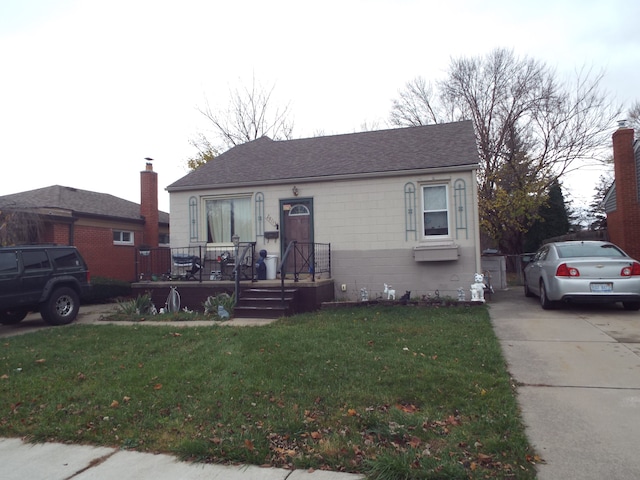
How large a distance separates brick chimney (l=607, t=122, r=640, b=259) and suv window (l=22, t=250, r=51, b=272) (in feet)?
53.6

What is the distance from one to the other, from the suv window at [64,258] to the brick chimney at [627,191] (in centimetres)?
1587

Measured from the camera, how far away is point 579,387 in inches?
203

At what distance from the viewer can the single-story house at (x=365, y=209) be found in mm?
11836

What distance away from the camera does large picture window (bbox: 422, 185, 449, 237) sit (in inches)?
475

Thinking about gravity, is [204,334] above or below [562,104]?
below

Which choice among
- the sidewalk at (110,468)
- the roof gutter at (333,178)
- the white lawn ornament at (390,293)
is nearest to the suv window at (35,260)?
the roof gutter at (333,178)

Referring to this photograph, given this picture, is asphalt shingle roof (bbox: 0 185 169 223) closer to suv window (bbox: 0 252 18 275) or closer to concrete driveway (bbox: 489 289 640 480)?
suv window (bbox: 0 252 18 275)

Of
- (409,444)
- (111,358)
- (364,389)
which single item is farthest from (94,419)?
(409,444)

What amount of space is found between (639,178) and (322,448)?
1485 cm

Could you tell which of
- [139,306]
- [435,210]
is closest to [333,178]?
[435,210]

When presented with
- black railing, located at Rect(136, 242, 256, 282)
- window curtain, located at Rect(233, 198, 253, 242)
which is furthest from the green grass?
window curtain, located at Rect(233, 198, 253, 242)

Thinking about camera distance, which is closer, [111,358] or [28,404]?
[28,404]

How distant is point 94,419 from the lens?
477cm

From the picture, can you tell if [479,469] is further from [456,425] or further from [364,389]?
[364,389]
